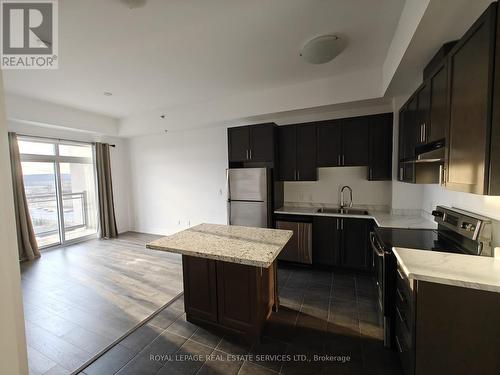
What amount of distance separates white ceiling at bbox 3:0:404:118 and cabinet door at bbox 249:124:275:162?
631mm

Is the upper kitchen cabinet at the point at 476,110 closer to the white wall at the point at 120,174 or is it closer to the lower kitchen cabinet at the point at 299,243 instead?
the lower kitchen cabinet at the point at 299,243

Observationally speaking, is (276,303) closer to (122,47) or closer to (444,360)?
(444,360)

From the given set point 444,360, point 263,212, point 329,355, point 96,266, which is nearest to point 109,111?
point 96,266

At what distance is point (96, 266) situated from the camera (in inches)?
146

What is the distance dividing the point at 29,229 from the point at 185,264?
13.1 feet

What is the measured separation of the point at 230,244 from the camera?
1.97 m

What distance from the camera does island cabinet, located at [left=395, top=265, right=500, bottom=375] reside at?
45.1 inches

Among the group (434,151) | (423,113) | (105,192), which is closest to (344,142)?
(423,113)

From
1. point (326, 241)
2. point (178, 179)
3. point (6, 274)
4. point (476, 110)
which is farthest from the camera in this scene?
point (178, 179)

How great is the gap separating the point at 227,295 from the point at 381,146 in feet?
9.70

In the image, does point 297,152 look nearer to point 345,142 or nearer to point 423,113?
point 345,142

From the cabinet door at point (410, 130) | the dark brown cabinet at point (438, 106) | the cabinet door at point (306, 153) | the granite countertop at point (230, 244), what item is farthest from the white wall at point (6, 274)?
the cabinet door at point (306, 153)

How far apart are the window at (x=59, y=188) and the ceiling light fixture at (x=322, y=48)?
5.29m

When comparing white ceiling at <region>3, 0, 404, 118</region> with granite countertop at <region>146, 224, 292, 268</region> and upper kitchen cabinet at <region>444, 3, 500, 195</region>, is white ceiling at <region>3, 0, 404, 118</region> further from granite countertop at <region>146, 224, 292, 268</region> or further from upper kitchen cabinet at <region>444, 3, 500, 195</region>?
granite countertop at <region>146, 224, 292, 268</region>
